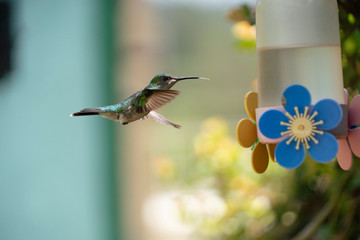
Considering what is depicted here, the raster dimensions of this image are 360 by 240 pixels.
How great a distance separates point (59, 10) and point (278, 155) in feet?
10.4

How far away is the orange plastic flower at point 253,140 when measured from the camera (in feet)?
3.59

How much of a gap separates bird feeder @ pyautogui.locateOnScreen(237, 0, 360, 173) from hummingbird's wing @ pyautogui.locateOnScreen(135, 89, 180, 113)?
0.52ft

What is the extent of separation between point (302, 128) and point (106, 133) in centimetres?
309

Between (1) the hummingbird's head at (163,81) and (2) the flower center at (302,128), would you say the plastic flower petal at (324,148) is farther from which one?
(1) the hummingbird's head at (163,81)

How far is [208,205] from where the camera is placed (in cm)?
283

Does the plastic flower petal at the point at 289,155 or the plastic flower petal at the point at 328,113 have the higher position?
the plastic flower petal at the point at 328,113

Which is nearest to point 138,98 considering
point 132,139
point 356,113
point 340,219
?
point 356,113

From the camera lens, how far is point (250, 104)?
1.17 metres

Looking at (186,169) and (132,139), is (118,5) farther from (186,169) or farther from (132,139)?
(186,169)

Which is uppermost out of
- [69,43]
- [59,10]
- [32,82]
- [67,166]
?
[59,10]

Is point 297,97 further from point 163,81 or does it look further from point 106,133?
point 106,133

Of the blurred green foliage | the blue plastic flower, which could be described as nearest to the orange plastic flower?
the blue plastic flower

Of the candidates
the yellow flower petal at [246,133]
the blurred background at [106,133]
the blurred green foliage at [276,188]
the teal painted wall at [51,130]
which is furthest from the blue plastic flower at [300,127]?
the teal painted wall at [51,130]

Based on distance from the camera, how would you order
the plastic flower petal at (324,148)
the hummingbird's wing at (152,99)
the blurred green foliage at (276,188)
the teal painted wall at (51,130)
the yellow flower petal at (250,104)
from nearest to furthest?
the plastic flower petal at (324,148)
the hummingbird's wing at (152,99)
the yellow flower petal at (250,104)
the blurred green foliage at (276,188)
the teal painted wall at (51,130)
